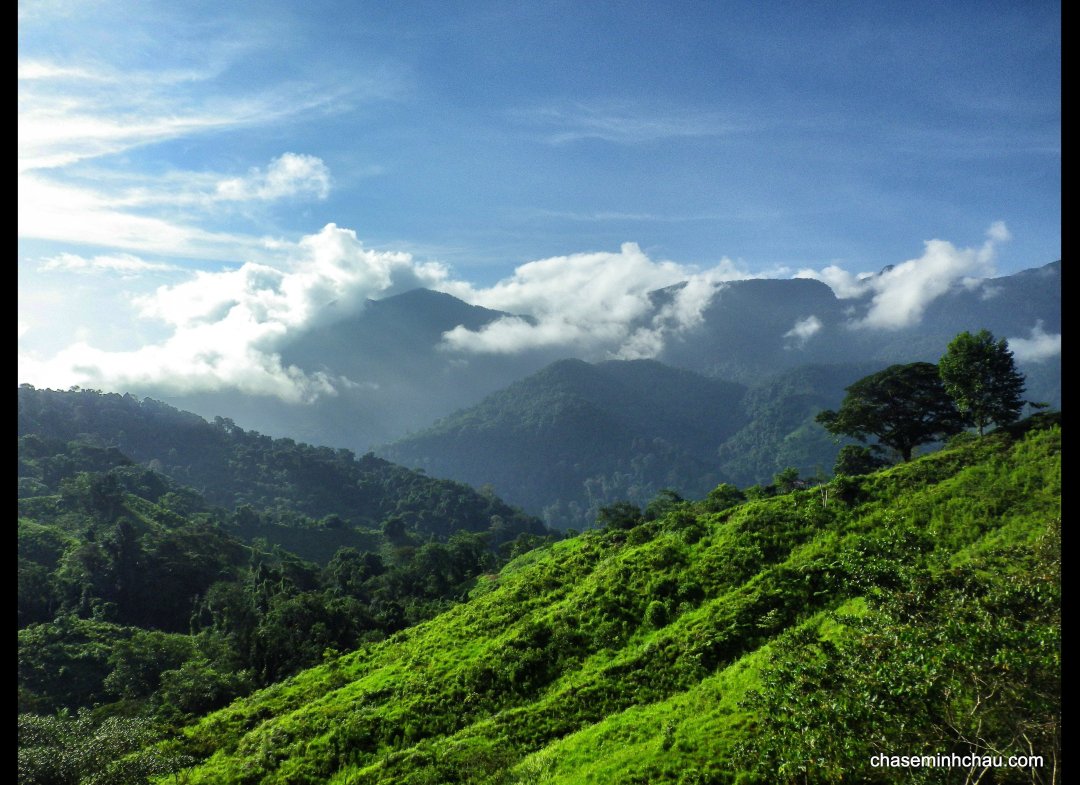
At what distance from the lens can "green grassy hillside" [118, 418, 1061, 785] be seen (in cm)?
755

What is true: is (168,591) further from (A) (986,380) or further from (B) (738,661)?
(A) (986,380)

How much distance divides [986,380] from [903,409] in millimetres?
10103

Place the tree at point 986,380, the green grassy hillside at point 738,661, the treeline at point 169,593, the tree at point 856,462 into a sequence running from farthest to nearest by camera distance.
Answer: the tree at point 856,462 → the treeline at point 169,593 → the tree at point 986,380 → the green grassy hillside at point 738,661

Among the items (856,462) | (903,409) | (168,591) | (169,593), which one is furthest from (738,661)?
(168,591)

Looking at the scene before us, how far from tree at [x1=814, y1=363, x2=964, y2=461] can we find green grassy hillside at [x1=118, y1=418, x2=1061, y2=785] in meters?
12.9

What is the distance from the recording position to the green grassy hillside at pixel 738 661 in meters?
7.55

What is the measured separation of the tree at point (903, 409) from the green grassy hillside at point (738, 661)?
509 inches

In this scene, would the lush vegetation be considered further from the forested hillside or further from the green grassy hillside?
the green grassy hillside

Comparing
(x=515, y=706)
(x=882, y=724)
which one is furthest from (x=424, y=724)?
(x=882, y=724)

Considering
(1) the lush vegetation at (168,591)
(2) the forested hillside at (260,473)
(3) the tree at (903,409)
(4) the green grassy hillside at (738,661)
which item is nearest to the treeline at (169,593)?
(1) the lush vegetation at (168,591)

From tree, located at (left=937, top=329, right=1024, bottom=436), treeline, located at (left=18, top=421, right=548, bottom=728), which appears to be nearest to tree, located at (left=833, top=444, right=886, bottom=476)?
tree, located at (left=937, top=329, right=1024, bottom=436)

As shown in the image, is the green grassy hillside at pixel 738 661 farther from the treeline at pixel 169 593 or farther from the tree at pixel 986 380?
the treeline at pixel 169 593
